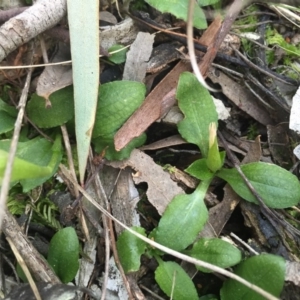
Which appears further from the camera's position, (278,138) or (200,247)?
(278,138)

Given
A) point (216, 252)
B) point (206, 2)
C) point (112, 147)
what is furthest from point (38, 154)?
point (206, 2)

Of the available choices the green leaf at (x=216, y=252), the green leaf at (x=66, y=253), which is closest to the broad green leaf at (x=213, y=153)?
the green leaf at (x=216, y=252)

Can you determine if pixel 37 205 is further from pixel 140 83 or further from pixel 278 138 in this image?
pixel 278 138

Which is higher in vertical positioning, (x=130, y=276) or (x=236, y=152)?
(x=236, y=152)

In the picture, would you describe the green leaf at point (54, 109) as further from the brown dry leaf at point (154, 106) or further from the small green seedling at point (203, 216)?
the small green seedling at point (203, 216)

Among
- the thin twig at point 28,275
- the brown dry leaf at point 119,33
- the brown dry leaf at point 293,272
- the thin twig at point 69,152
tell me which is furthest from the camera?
the brown dry leaf at point 119,33

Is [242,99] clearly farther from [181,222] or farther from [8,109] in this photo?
[8,109]

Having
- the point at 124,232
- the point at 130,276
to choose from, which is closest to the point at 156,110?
the point at 124,232
